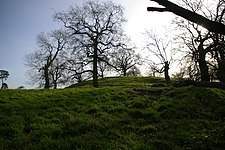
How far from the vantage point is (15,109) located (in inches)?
669

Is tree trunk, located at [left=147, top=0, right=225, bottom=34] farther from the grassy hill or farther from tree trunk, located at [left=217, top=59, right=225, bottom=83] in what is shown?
tree trunk, located at [left=217, top=59, right=225, bottom=83]

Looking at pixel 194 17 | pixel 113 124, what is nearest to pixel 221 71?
pixel 113 124

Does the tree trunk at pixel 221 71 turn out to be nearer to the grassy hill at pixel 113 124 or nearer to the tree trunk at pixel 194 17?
the grassy hill at pixel 113 124

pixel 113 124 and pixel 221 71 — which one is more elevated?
pixel 221 71

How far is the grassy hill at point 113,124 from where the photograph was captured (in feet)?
35.6

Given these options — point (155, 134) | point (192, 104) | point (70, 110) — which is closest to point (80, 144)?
point (155, 134)

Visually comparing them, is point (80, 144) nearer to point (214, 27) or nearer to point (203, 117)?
point (214, 27)

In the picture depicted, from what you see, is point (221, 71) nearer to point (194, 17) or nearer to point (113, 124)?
point (113, 124)

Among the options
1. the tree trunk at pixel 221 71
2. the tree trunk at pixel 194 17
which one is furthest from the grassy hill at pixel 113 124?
the tree trunk at pixel 194 17

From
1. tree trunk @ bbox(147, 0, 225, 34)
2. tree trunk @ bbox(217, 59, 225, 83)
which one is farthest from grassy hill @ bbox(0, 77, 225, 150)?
tree trunk @ bbox(147, 0, 225, 34)

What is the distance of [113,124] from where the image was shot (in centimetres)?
1402

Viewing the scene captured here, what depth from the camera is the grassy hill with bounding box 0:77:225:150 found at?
10.9m

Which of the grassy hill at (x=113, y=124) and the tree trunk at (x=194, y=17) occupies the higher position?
the tree trunk at (x=194, y=17)

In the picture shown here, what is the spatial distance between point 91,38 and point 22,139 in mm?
31668
